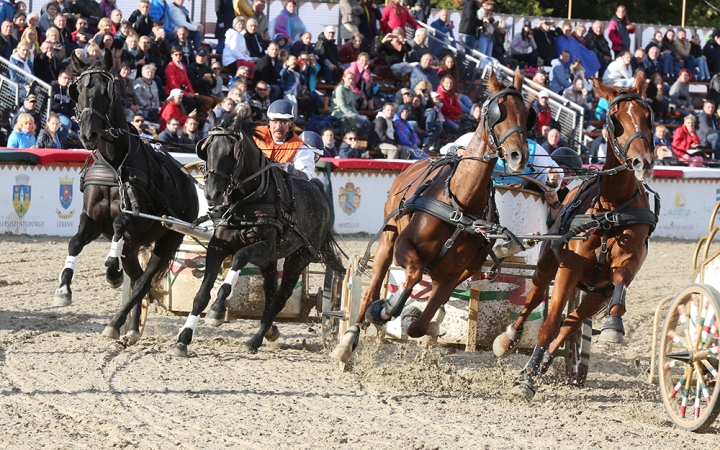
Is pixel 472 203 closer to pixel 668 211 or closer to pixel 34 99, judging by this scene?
pixel 34 99

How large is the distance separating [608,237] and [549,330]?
2.49 feet

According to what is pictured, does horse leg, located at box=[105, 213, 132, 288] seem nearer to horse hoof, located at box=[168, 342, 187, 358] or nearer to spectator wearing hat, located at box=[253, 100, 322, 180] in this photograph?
horse hoof, located at box=[168, 342, 187, 358]

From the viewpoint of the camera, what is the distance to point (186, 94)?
54.9 ft

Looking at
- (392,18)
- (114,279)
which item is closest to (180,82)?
(392,18)

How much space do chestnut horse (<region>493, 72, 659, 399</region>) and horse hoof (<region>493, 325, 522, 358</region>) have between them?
0.91 feet

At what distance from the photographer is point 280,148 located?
8.98 metres

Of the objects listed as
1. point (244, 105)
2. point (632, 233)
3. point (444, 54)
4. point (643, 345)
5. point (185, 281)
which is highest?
point (444, 54)

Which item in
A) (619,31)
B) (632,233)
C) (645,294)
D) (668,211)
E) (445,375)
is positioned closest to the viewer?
(632,233)

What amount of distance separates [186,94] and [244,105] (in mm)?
9289

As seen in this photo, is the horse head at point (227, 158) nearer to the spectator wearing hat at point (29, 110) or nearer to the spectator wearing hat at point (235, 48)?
the spectator wearing hat at point (29, 110)

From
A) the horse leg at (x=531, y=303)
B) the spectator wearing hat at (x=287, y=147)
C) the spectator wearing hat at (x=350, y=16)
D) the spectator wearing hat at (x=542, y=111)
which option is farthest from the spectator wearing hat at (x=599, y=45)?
the horse leg at (x=531, y=303)

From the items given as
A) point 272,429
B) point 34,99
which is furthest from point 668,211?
point 272,429

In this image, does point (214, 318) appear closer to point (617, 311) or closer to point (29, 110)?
point (617, 311)

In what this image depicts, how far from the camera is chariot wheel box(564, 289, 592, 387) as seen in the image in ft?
25.5
